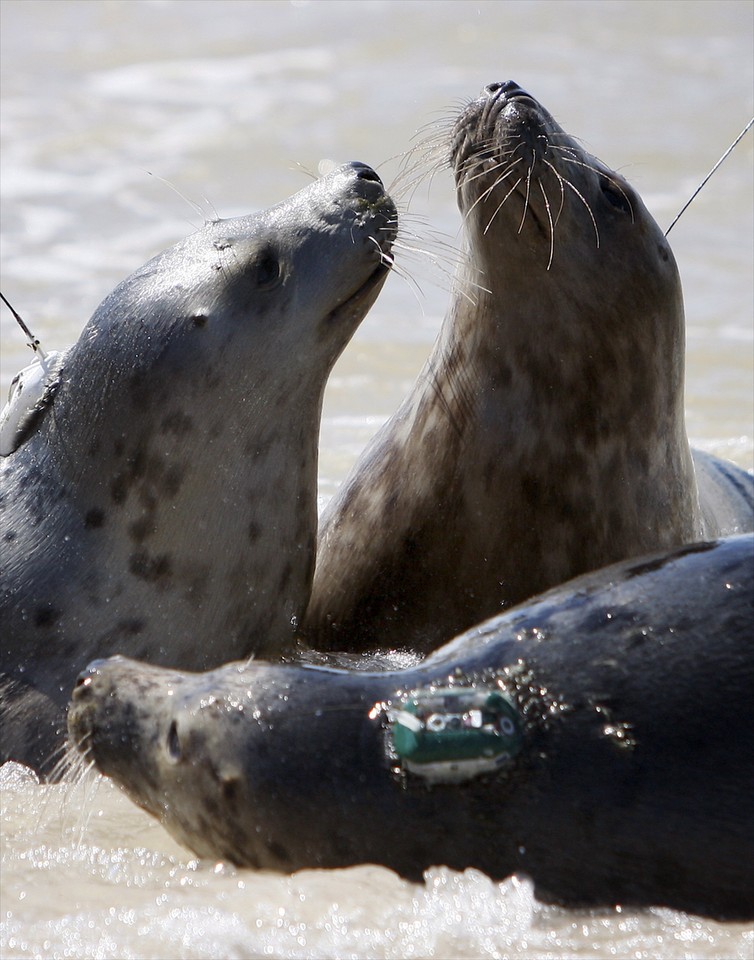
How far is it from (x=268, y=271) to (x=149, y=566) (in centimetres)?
85

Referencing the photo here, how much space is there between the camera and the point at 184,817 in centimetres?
339

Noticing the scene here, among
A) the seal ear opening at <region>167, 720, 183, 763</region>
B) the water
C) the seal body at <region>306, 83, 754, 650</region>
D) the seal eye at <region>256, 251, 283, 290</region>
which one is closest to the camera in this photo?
the water

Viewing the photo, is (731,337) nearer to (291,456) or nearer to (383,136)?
(383,136)

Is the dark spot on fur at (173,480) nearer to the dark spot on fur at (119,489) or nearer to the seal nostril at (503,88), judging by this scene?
the dark spot on fur at (119,489)

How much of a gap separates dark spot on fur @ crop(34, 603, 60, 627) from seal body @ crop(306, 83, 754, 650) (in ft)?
2.79

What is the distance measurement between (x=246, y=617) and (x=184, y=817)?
1.03 m

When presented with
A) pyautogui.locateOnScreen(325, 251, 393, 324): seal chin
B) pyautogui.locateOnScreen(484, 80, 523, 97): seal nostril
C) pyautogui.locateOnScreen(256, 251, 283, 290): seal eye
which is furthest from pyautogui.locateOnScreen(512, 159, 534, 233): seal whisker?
pyautogui.locateOnScreen(256, 251, 283, 290): seal eye

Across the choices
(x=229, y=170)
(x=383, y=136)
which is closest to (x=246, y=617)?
(x=229, y=170)

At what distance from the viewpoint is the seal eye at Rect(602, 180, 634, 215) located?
4.75m

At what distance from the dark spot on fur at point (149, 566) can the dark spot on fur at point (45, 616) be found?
22cm

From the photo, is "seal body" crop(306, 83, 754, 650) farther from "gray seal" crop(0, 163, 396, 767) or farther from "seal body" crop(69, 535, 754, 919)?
"seal body" crop(69, 535, 754, 919)

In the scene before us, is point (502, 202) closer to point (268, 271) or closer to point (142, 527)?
point (268, 271)

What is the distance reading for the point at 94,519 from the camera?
4371 millimetres

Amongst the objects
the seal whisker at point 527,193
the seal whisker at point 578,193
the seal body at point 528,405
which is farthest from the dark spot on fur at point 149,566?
the seal whisker at point 578,193
